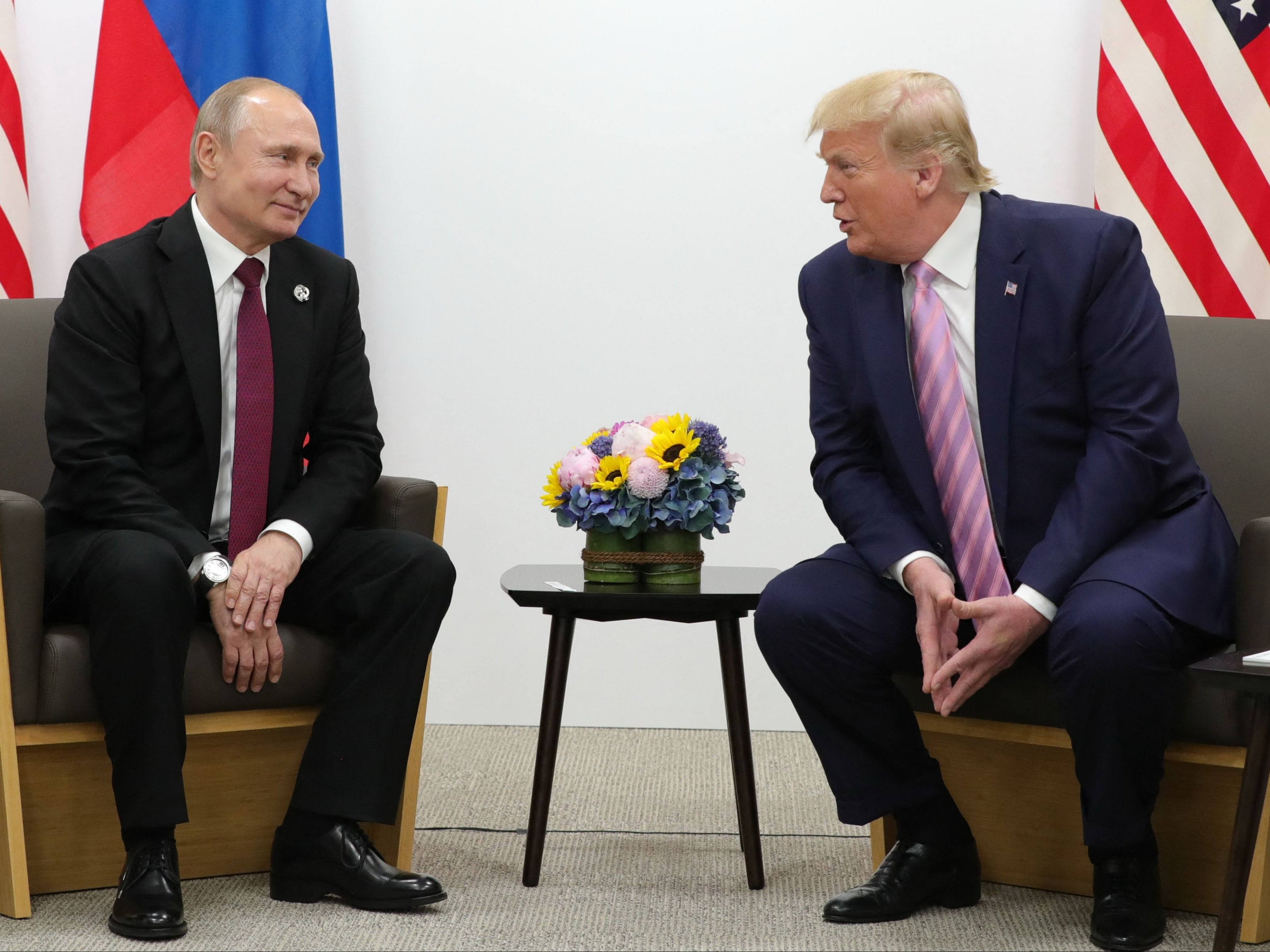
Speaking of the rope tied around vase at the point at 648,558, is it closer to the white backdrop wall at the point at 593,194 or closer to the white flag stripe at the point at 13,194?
the white backdrop wall at the point at 593,194

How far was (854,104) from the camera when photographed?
224cm

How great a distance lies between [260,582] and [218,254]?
0.61 meters

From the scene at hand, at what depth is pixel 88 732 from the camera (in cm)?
209

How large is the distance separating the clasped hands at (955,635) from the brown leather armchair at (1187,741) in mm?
93

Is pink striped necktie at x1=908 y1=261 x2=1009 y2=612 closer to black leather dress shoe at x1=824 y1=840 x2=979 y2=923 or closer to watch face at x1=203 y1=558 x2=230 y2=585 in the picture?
black leather dress shoe at x1=824 y1=840 x2=979 y2=923

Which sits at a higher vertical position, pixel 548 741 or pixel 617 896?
pixel 548 741

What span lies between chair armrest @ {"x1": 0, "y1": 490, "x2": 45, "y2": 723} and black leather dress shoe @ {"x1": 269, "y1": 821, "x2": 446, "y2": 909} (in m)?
0.44

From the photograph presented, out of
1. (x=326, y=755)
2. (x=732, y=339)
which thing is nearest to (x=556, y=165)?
(x=732, y=339)

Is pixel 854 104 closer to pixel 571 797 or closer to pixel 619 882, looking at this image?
pixel 619 882

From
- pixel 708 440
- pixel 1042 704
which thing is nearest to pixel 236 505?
pixel 708 440

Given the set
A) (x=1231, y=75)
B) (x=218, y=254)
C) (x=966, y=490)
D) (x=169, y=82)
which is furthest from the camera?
(x=169, y=82)

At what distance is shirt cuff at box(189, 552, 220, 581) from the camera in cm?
216

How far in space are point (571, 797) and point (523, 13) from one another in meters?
1.92

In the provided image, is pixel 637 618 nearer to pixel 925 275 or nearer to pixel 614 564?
pixel 614 564
